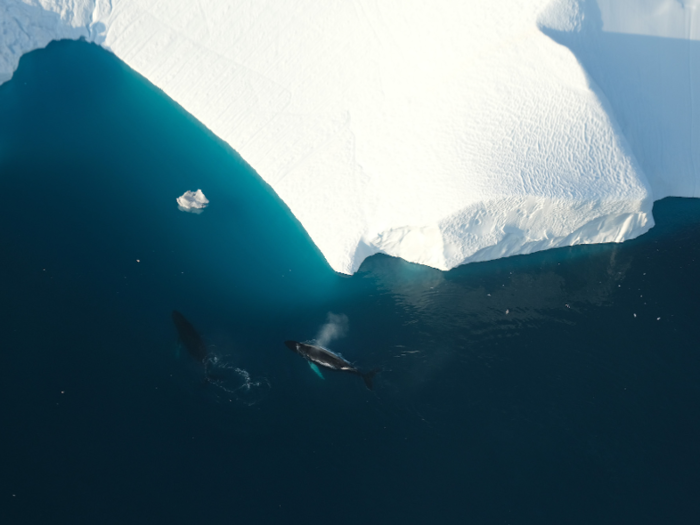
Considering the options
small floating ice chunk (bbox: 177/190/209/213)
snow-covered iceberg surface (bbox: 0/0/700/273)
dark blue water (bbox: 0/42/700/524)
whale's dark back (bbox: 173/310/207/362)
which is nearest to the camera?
dark blue water (bbox: 0/42/700/524)

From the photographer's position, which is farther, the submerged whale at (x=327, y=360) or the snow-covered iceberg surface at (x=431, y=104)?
the snow-covered iceberg surface at (x=431, y=104)

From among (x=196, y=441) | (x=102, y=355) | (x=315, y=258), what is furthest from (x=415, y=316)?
(x=102, y=355)

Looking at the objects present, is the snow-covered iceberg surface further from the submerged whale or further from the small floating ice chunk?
the submerged whale

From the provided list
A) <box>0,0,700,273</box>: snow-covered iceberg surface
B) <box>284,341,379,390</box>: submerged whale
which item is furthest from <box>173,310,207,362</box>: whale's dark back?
<box>0,0,700,273</box>: snow-covered iceberg surface

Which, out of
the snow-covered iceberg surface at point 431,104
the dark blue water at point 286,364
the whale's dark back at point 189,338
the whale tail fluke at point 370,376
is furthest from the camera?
the snow-covered iceberg surface at point 431,104

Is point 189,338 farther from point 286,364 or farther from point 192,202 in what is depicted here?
point 192,202

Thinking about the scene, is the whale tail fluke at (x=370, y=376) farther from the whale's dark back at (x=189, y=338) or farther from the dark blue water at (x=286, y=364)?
the whale's dark back at (x=189, y=338)

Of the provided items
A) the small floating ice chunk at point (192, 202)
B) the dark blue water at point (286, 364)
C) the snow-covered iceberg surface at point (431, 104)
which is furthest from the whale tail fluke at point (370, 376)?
the small floating ice chunk at point (192, 202)
